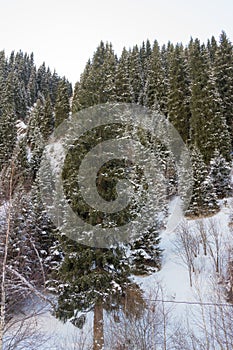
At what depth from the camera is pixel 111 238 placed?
13.4 m

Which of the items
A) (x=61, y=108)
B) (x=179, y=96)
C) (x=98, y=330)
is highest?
(x=61, y=108)

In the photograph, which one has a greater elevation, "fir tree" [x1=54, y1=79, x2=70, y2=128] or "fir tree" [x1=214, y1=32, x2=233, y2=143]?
"fir tree" [x1=54, y1=79, x2=70, y2=128]

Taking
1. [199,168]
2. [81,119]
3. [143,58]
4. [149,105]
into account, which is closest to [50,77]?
[143,58]

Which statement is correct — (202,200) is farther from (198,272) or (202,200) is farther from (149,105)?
(149,105)

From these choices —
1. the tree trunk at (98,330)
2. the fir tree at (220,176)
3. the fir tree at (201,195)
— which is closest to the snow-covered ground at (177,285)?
the fir tree at (201,195)

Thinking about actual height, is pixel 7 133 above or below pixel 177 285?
above

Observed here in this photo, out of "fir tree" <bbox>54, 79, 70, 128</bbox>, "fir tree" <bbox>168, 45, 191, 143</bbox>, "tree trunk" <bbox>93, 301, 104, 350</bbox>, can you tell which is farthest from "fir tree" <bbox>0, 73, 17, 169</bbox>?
"tree trunk" <bbox>93, 301, 104, 350</bbox>

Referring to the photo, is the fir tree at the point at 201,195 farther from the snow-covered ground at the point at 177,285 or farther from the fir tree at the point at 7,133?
the fir tree at the point at 7,133

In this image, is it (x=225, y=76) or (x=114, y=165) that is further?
(x=225, y=76)

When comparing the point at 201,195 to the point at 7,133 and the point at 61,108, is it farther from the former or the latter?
the point at 61,108

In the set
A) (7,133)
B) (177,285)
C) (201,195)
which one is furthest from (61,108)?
→ (177,285)

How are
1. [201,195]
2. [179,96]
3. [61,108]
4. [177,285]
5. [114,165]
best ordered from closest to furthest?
[114,165]
[177,285]
[201,195]
[179,96]
[61,108]

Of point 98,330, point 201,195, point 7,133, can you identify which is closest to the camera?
point 98,330

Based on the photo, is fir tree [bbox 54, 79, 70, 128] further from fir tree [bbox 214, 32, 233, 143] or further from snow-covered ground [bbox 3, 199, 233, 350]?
snow-covered ground [bbox 3, 199, 233, 350]
